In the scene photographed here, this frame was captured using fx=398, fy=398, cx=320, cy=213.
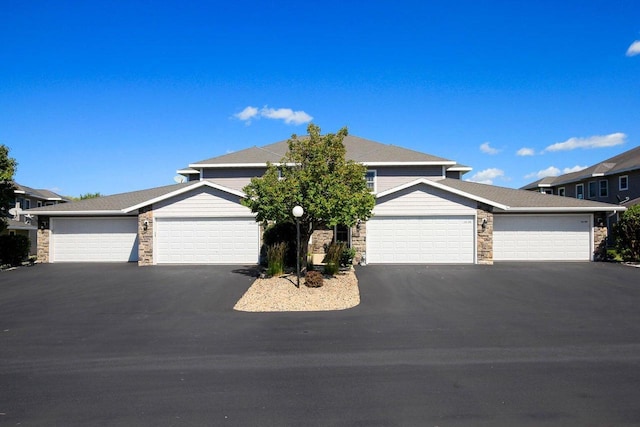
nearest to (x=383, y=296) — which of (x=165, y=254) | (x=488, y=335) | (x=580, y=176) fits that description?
(x=488, y=335)

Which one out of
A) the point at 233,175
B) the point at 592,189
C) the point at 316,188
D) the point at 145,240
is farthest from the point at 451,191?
the point at 592,189

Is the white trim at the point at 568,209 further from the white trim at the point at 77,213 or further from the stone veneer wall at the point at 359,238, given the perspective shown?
the white trim at the point at 77,213

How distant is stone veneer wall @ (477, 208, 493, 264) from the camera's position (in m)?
17.9

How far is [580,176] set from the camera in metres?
33.0

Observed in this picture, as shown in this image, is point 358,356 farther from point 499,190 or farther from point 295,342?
point 499,190

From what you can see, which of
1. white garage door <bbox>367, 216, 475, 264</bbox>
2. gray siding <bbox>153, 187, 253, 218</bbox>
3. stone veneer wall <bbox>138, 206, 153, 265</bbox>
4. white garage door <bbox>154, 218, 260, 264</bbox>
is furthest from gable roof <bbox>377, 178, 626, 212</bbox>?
stone veneer wall <bbox>138, 206, 153, 265</bbox>

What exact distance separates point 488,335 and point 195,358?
5.65 metres

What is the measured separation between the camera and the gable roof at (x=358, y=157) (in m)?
22.7

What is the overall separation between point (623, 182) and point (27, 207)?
49.8 m

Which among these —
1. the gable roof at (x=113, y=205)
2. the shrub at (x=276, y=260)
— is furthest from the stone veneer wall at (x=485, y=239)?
the gable roof at (x=113, y=205)

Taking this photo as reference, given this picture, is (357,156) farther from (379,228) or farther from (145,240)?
(145,240)

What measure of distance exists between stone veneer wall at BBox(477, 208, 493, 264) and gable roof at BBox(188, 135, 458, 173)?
5217 millimetres

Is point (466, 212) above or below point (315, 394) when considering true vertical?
above

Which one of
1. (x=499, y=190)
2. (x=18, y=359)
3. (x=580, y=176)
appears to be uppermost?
(x=580, y=176)
